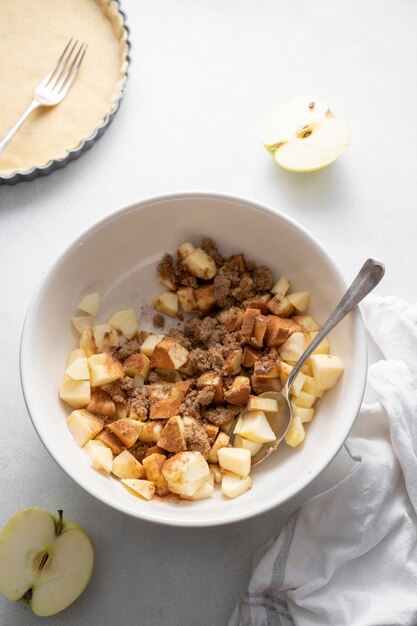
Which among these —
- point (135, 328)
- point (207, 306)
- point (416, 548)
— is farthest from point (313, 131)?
point (416, 548)

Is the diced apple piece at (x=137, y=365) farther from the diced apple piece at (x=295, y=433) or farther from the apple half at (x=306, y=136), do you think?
the apple half at (x=306, y=136)

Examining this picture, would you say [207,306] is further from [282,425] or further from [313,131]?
[313,131]

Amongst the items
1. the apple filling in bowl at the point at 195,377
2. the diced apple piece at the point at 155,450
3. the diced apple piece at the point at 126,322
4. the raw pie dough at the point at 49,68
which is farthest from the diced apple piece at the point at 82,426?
the raw pie dough at the point at 49,68

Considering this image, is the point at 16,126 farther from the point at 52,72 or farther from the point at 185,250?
the point at 185,250

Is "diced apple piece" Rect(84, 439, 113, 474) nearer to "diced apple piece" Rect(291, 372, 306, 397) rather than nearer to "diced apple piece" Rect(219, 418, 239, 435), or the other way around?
"diced apple piece" Rect(219, 418, 239, 435)

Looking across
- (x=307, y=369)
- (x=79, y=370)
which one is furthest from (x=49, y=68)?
(x=307, y=369)
